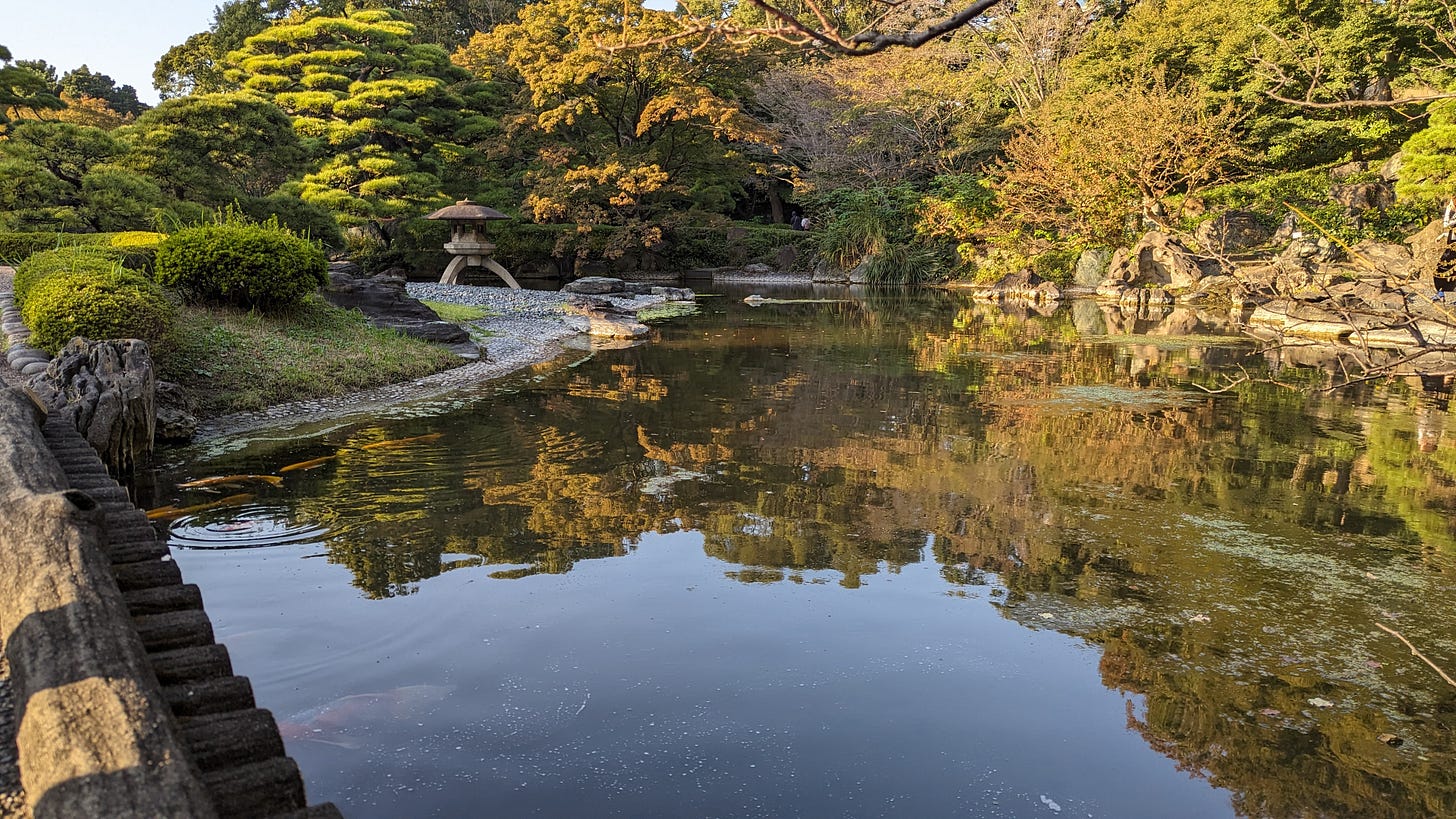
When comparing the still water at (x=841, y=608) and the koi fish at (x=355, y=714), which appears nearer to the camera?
the still water at (x=841, y=608)

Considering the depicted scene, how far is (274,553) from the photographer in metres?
4.39

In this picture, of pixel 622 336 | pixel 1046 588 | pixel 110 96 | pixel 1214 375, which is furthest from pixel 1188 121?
pixel 110 96

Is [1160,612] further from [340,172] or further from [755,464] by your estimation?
[340,172]

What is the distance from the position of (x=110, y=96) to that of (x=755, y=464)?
44.7 m

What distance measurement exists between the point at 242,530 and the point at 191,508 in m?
0.48

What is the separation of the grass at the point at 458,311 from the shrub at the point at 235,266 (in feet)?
13.4

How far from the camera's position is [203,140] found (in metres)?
13.7

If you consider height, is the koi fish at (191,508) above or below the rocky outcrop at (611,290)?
below

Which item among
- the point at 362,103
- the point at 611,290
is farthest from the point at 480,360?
the point at 362,103

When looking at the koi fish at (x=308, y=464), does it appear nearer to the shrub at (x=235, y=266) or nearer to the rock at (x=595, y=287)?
the shrub at (x=235, y=266)

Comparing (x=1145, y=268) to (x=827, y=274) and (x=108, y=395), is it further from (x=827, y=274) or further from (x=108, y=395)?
(x=108, y=395)

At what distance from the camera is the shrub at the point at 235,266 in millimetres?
8508

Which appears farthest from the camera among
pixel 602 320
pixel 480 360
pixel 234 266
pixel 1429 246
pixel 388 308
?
pixel 1429 246

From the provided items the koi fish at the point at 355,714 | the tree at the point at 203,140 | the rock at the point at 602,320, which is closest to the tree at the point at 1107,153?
the rock at the point at 602,320
